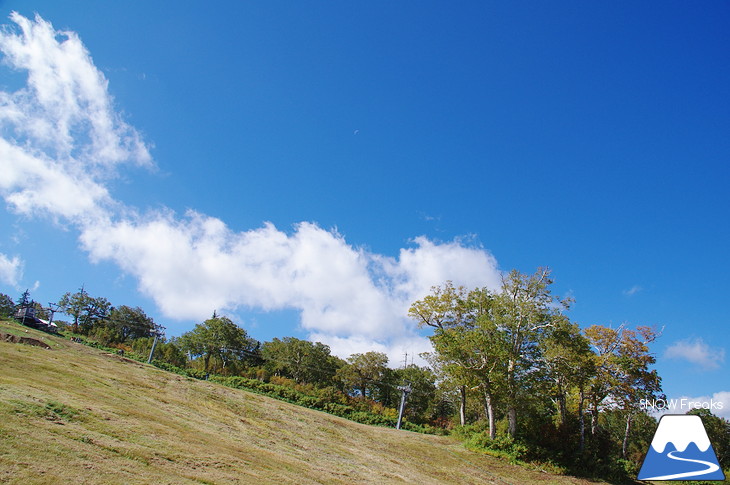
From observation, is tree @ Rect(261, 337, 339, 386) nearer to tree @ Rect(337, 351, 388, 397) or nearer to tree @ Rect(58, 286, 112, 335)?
tree @ Rect(337, 351, 388, 397)

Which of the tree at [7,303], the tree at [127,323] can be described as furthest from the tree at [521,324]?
the tree at [7,303]

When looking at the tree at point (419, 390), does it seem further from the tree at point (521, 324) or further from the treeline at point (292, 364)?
the tree at point (521, 324)

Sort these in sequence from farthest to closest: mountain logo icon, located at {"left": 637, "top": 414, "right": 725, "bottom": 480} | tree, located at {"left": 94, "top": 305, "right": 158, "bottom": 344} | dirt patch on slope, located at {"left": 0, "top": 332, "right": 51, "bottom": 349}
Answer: tree, located at {"left": 94, "top": 305, "right": 158, "bottom": 344} → dirt patch on slope, located at {"left": 0, "top": 332, "right": 51, "bottom": 349} → mountain logo icon, located at {"left": 637, "top": 414, "right": 725, "bottom": 480}

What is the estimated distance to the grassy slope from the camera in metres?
9.48

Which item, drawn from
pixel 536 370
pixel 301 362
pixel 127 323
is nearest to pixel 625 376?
pixel 536 370

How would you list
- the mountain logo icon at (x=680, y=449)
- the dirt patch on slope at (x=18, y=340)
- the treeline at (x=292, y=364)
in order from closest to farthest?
the mountain logo icon at (x=680, y=449)
the dirt patch on slope at (x=18, y=340)
the treeline at (x=292, y=364)

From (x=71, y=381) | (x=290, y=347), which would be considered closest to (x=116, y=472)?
(x=71, y=381)

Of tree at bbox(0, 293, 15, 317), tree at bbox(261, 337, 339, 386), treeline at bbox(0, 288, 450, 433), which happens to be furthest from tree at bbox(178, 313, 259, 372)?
tree at bbox(0, 293, 15, 317)

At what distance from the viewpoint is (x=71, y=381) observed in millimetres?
19062

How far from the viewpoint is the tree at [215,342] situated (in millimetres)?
63969

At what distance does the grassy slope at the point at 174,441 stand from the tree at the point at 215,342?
114ft

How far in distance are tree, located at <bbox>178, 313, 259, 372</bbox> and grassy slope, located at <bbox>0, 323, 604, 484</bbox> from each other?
34843 millimetres

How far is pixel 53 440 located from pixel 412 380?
Answer: 204ft

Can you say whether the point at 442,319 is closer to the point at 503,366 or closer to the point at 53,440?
the point at 503,366
